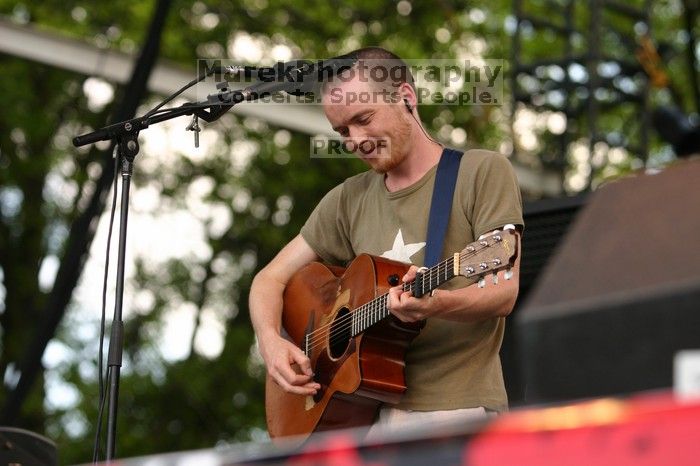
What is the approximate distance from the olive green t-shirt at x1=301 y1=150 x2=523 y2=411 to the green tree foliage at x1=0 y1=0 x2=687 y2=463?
1006 centimetres

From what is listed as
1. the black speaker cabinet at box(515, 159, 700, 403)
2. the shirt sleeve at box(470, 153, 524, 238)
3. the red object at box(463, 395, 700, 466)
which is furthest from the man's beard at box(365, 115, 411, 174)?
the red object at box(463, 395, 700, 466)

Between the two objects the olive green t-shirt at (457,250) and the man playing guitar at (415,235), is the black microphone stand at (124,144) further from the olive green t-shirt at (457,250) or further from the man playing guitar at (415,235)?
the olive green t-shirt at (457,250)

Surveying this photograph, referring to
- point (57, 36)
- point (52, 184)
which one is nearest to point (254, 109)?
point (57, 36)

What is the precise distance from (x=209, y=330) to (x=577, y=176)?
196 inches

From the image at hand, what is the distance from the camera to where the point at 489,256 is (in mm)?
3229

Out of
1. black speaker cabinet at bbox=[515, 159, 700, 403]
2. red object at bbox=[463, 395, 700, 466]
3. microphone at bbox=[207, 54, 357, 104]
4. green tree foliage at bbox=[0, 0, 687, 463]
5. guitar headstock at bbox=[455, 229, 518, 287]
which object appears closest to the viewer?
red object at bbox=[463, 395, 700, 466]

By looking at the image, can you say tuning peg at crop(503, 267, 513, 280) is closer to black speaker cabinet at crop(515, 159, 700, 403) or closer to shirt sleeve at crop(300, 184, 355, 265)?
shirt sleeve at crop(300, 184, 355, 265)

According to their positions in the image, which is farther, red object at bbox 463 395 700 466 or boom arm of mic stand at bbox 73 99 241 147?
boom arm of mic stand at bbox 73 99 241 147

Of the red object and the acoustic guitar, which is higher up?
the red object

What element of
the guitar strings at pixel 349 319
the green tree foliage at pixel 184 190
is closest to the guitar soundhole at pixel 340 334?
the guitar strings at pixel 349 319

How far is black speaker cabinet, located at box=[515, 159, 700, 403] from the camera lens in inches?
56.4

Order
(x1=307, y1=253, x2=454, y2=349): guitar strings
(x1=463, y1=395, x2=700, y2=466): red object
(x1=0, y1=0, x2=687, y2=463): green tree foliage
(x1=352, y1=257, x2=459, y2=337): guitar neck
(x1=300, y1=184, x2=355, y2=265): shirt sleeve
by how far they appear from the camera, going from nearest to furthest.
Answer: (x1=463, y1=395, x2=700, y2=466): red object
(x1=352, y1=257, x2=459, y2=337): guitar neck
(x1=307, y1=253, x2=454, y2=349): guitar strings
(x1=300, y1=184, x2=355, y2=265): shirt sleeve
(x1=0, y1=0, x2=687, y2=463): green tree foliage

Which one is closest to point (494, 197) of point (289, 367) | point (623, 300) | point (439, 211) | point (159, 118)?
point (439, 211)

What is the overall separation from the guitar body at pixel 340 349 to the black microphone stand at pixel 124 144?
2.11 ft
